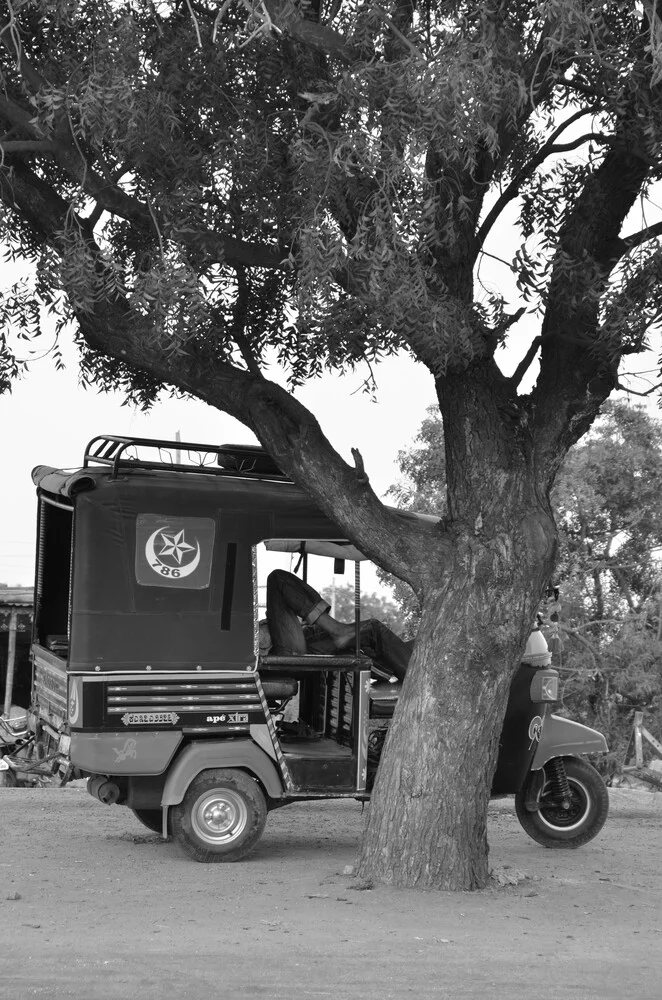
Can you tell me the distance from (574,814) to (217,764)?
3.17 metres

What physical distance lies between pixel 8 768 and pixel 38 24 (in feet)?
33.0

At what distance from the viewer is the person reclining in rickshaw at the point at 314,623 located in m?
8.88

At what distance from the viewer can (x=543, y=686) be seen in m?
9.20

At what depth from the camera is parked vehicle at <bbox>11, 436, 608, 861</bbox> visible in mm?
8117

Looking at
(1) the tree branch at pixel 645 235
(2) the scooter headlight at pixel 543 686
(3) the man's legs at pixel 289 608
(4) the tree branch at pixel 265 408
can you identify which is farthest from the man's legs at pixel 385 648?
(1) the tree branch at pixel 645 235

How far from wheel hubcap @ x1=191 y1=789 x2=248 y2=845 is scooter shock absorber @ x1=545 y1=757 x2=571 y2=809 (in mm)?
2586

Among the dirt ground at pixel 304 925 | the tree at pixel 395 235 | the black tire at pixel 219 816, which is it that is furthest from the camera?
the black tire at pixel 219 816

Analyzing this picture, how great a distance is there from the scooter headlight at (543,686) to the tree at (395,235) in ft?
4.43

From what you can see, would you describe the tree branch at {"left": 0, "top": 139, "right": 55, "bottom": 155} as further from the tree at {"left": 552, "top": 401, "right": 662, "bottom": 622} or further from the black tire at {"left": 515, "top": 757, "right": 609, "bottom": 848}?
the tree at {"left": 552, "top": 401, "right": 662, "bottom": 622}

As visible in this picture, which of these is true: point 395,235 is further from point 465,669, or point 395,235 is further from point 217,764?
point 217,764

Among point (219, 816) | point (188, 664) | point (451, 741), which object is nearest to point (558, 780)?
point (451, 741)

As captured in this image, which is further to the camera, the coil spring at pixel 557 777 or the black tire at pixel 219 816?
the coil spring at pixel 557 777

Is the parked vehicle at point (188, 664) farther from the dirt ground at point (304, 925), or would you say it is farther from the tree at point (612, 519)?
the tree at point (612, 519)

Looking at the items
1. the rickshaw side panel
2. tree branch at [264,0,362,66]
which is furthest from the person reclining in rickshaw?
tree branch at [264,0,362,66]
